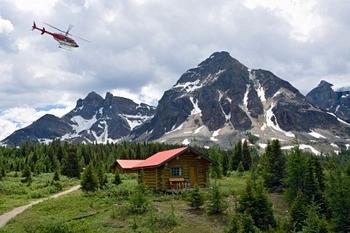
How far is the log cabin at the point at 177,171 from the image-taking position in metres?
46.2

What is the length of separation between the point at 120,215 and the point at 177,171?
15.1m

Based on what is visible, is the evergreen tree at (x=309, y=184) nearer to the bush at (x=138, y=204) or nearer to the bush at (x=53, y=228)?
the bush at (x=138, y=204)

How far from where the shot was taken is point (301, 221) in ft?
95.5

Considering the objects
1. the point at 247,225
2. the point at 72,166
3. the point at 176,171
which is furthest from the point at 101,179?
the point at 72,166

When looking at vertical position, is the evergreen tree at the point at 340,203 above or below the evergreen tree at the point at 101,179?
below

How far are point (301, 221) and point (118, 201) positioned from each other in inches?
630

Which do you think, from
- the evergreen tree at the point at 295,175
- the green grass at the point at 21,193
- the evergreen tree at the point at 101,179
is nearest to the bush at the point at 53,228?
the evergreen tree at the point at 295,175

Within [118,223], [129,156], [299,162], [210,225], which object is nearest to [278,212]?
[299,162]

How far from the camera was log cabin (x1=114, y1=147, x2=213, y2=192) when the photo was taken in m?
46.2

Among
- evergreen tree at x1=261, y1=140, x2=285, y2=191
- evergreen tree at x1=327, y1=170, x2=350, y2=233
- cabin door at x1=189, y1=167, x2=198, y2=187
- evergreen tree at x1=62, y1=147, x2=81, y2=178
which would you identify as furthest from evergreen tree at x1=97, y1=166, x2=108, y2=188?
evergreen tree at x1=62, y1=147, x2=81, y2=178

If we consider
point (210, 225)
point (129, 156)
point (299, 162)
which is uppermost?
point (129, 156)

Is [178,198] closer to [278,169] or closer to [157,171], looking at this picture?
[157,171]

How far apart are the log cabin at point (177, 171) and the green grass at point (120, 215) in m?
2.90

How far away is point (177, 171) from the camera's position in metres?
47.3
